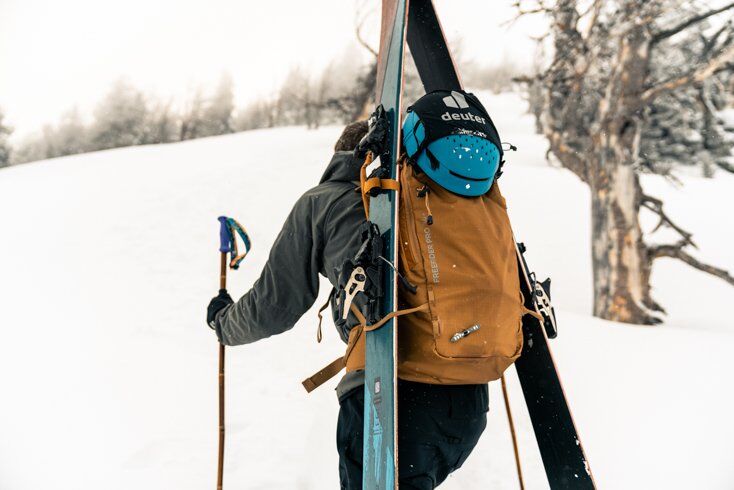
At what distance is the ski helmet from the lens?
1589 mm

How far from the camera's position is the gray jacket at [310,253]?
5.66ft

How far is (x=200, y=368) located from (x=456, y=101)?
150 inches

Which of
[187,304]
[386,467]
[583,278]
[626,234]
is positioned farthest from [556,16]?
[386,467]

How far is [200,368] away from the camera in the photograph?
472 cm

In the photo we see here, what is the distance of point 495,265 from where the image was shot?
1.51 m

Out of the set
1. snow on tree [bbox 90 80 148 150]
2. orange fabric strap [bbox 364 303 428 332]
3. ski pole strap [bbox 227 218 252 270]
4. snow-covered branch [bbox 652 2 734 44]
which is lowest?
orange fabric strap [bbox 364 303 428 332]

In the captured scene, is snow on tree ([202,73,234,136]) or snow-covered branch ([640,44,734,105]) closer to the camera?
snow-covered branch ([640,44,734,105])

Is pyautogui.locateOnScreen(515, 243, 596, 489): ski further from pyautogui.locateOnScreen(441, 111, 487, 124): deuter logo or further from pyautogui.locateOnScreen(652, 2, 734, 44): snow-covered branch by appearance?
pyautogui.locateOnScreen(652, 2, 734, 44): snow-covered branch

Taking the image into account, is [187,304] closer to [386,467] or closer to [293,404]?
[293,404]

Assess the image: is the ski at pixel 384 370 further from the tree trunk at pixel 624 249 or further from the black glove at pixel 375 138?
the tree trunk at pixel 624 249

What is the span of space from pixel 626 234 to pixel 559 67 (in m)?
2.39

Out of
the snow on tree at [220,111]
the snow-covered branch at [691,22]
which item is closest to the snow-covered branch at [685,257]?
the snow-covered branch at [691,22]

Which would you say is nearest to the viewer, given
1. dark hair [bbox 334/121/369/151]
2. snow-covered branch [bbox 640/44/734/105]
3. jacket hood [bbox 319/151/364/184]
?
jacket hood [bbox 319/151/364/184]

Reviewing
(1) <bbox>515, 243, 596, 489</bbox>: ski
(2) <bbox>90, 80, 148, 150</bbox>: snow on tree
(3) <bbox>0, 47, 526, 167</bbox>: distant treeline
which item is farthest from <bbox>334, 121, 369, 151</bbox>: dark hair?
(2) <bbox>90, 80, 148, 150</bbox>: snow on tree
